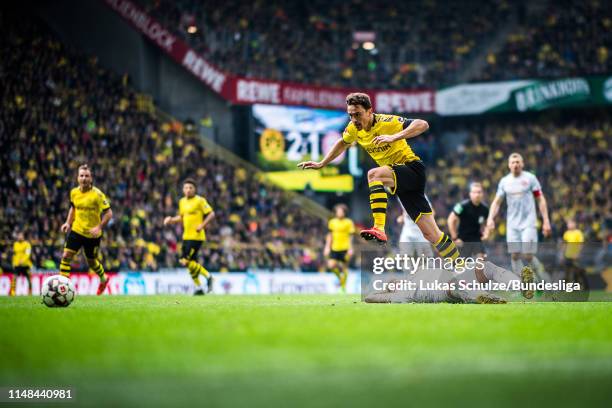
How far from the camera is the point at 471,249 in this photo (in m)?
13.0

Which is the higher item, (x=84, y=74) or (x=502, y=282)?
(x=84, y=74)

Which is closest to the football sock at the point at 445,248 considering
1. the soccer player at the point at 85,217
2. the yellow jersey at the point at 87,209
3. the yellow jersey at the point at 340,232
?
the soccer player at the point at 85,217

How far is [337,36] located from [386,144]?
111 ft

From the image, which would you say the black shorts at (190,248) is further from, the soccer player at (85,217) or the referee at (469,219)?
the referee at (469,219)

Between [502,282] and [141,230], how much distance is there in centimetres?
1822

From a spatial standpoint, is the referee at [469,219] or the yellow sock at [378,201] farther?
the referee at [469,219]

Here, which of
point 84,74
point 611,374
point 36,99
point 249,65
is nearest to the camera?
point 611,374

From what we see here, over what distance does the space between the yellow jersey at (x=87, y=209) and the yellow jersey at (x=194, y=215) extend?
10.3ft

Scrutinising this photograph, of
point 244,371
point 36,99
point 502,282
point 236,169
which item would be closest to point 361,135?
point 502,282

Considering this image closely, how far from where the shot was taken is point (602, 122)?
43.6 m

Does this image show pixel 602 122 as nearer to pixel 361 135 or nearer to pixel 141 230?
pixel 141 230

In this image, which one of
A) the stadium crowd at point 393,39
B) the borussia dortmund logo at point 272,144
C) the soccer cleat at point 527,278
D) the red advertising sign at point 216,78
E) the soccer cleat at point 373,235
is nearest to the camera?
the soccer cleat at point 373,235

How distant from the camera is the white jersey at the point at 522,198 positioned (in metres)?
15.8

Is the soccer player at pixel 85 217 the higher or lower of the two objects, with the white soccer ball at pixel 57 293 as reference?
higher
